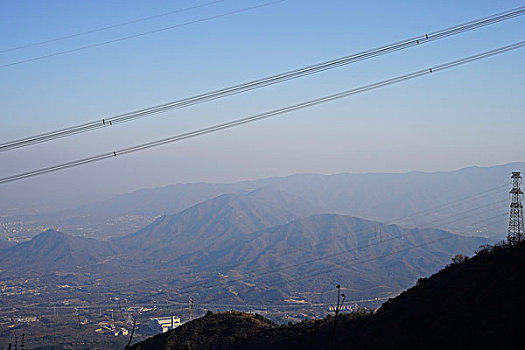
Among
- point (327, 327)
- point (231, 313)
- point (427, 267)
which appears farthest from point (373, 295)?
point (327, 327)

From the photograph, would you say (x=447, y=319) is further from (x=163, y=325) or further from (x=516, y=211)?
(x=163, y=325)

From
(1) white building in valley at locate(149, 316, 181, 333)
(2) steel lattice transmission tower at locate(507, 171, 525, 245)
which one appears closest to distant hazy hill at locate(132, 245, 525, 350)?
(2) steel lattice transmission tower at locate(507, 171, 525, 245)

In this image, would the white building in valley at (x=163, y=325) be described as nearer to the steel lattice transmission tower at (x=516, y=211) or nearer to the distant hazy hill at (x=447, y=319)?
the distant hazy hill at (x=447, y=319)

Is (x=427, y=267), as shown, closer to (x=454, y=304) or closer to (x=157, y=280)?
(x=157, y=280)

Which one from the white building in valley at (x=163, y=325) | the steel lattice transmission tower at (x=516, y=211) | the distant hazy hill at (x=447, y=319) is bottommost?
the white building in valley at (x=163, y=325)

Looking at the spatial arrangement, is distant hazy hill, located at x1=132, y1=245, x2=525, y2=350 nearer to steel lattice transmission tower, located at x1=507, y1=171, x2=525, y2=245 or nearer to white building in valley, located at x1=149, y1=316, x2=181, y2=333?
steel lattice transmission tower, located at x1=507, y1=171, x2=525, y2=245

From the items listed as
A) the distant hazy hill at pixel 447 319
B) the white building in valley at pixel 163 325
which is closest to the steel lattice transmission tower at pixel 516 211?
the distant hazy hill at pixel 447 319

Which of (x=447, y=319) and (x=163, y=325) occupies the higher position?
(x=447, y=319)

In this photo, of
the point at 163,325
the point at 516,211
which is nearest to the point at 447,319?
the point at 516,211
